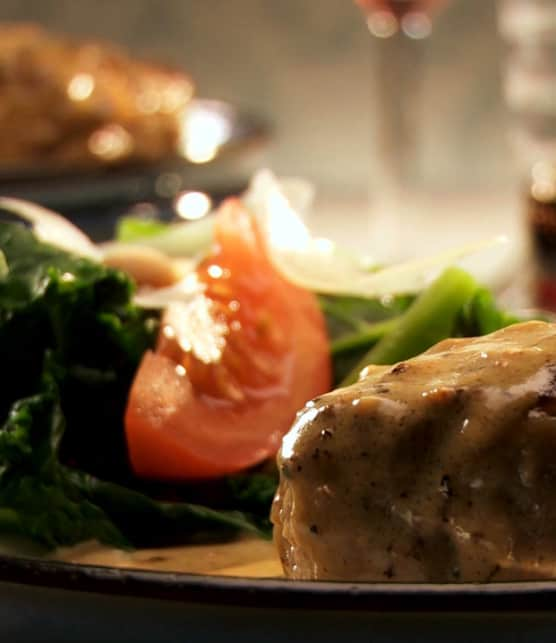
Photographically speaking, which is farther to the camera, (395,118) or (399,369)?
(395,118)

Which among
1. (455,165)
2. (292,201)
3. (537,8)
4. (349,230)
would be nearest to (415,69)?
(537,8)

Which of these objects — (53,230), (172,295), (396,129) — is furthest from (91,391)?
(396,129)

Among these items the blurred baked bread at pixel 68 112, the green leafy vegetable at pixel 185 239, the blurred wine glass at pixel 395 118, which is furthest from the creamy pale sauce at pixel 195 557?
the blurred wine glass at pixel 395 118

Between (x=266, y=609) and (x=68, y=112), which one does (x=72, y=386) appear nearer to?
(x=266, y=609)

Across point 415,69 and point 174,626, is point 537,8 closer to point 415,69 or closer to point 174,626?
point 415,69

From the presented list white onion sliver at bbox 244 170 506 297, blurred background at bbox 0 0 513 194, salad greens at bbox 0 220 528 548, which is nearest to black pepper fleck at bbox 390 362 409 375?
salad greens at bbox 0 220 528 548

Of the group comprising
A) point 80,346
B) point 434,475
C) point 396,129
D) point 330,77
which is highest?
point 330,77
